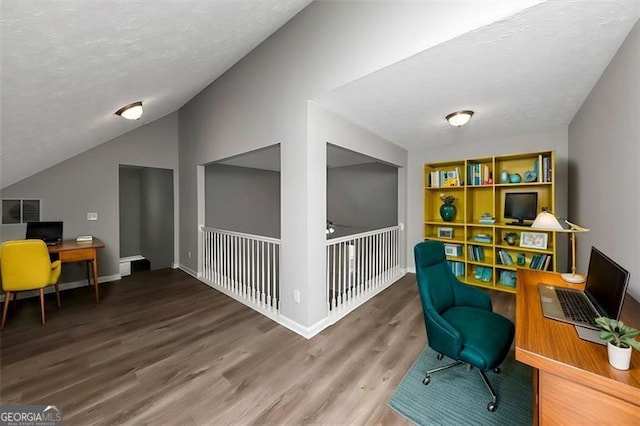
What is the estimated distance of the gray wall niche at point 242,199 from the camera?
5.24 metres

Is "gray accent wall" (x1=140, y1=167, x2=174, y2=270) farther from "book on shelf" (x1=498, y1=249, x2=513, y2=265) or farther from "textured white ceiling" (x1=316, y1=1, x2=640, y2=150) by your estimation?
"book on shelf" (x1=498, y1=249, x2=513, y2=265)

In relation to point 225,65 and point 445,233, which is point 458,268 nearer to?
point 445,233

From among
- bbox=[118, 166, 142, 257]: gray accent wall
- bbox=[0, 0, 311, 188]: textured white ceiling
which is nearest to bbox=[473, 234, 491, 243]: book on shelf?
bbox=[0, 0, 311, 188]: textured white ceiling

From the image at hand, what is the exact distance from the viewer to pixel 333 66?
7.27ft

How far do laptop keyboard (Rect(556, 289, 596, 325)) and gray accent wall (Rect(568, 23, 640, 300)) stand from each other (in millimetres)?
245

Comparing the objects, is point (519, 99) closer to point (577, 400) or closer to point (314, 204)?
point (314, 204)

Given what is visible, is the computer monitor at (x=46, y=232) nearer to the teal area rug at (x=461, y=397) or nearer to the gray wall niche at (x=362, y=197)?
the teal area rug at (x=461, y=397)

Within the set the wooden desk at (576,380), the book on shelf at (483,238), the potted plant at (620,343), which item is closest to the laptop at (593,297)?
the wooden desk at (576,380)

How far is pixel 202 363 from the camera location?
2057mm

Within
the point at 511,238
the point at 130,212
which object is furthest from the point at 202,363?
the point at 130,212

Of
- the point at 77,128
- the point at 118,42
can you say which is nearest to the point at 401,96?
the point at 118,42

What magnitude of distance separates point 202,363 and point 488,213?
410 cm

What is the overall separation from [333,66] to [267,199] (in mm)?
4611

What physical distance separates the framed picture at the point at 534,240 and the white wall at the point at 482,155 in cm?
33
